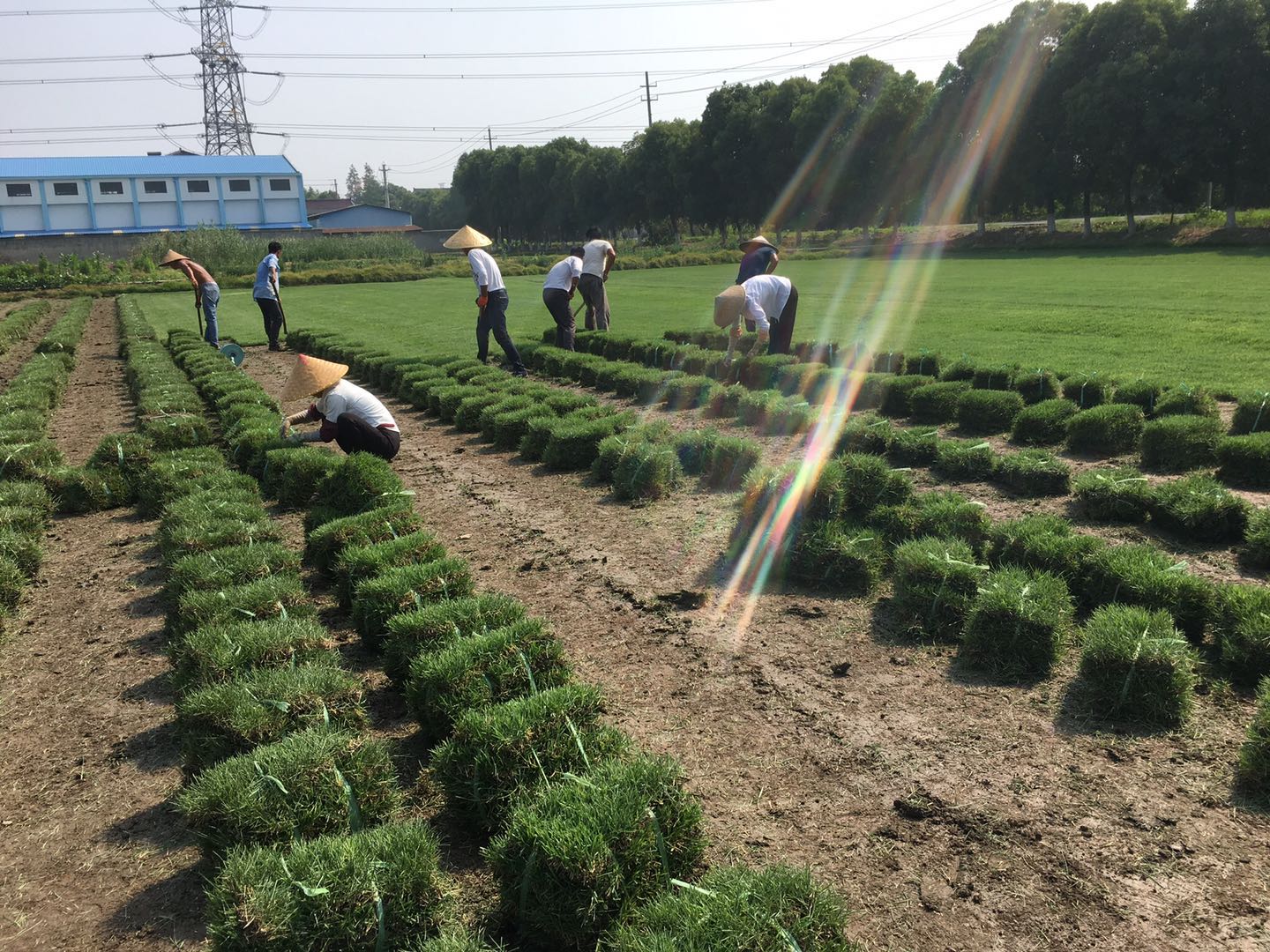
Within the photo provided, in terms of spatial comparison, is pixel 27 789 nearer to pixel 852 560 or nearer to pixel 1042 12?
pixel 852 560

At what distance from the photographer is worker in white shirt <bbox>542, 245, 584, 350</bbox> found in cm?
1764

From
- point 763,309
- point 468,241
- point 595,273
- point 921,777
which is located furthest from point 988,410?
point 595,273

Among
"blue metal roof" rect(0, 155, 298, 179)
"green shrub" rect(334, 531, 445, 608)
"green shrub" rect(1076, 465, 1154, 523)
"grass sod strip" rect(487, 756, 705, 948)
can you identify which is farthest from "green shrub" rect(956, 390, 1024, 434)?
"blue metal roof" rect(0, 155, 298, 179)

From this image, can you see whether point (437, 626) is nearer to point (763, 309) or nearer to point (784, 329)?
point (763, 309)

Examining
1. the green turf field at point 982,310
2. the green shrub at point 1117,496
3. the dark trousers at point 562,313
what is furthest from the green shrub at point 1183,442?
the dark trousers at point 562,313

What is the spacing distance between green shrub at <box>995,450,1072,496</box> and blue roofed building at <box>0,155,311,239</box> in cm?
8853

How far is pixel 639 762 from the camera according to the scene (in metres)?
3.88

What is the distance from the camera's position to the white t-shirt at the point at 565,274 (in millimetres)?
17594

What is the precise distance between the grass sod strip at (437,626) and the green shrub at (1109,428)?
274 inches

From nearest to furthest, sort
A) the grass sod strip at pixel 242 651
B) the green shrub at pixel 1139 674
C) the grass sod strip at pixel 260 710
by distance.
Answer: the grass sod strip at pixel 260 710 < the green shrub at pixel 1139 674 < the grass sod strip at pixel 242 651

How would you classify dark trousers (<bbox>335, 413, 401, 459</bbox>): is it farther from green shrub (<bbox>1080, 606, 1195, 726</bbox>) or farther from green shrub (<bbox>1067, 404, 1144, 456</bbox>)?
green shrub (<bbox>1067, 404, 1144, 456</bbox>)

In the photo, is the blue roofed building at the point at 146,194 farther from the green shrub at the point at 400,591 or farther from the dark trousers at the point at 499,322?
the green shrub at the point at 400,591

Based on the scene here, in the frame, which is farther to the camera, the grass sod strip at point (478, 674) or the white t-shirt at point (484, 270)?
the white t-shirt at point (484, 270)

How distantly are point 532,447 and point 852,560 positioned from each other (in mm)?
5576
